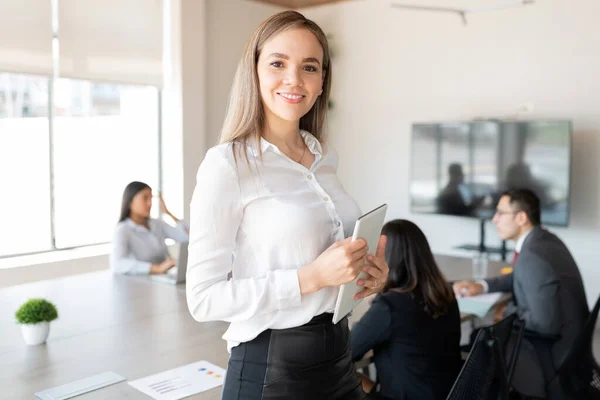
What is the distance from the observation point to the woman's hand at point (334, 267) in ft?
3.85

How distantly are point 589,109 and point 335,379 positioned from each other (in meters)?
4.68

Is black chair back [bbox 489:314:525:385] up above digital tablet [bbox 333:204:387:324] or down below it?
below

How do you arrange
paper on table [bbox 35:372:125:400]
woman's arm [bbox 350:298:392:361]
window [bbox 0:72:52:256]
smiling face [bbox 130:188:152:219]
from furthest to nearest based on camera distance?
window [bbox 0:72:52:256]
smiling face [bbox 130:188:152:219]
woman's arm [bbox 350:298:392:361]
paper on table [bbox 35:372:125:400]

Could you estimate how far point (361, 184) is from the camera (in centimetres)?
675

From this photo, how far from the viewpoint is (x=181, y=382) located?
197 cm

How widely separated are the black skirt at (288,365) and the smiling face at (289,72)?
46cm

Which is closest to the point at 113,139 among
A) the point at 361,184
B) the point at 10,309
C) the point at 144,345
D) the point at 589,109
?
the point at 361,184

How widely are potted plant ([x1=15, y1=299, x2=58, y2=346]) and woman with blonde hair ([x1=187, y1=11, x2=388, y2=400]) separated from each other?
133cm

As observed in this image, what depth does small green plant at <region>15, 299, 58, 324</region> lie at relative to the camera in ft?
7.54

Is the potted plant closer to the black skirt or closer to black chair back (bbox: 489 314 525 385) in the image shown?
the black skirt

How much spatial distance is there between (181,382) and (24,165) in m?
3.77

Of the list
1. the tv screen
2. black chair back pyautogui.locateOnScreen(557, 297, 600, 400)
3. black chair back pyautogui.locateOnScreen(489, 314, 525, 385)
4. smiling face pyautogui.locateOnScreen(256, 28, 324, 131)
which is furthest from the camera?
the tv screen

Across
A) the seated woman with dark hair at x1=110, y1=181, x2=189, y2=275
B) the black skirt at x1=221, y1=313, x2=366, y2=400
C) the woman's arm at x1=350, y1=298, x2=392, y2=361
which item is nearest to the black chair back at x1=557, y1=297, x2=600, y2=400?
the woman's arm at x1=350, y1=298, x2=392, y2=361

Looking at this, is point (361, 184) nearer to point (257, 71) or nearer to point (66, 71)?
point (66, 71)
